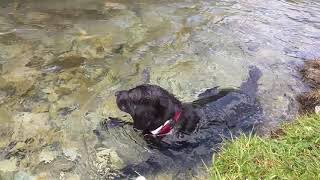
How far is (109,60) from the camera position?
7.01 meters

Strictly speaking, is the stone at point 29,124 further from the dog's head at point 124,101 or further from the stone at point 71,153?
the dog's head at point 124,101

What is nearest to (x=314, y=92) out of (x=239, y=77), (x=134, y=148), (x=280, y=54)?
(x=239, y=77)

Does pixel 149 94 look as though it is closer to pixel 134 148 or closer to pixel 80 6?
pixel 134 148

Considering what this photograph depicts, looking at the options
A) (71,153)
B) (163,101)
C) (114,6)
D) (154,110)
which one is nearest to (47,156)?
(71,153)

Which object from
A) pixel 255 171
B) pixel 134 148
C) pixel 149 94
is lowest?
pixel 134 148

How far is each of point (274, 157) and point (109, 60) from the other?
3.68 metres

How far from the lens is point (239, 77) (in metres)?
6.67

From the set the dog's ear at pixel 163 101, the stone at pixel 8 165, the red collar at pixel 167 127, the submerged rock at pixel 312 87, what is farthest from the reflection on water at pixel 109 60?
the dog's ear at pixel 163 101

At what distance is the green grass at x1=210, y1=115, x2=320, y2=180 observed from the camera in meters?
4.01

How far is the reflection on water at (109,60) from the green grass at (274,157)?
3.05ft

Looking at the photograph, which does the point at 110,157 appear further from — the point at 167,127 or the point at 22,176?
the point at 22,176

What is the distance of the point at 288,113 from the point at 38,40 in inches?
182

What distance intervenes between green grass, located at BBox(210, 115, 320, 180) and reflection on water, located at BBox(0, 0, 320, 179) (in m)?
0.93

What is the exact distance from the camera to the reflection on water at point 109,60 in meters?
4.84
